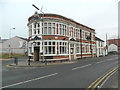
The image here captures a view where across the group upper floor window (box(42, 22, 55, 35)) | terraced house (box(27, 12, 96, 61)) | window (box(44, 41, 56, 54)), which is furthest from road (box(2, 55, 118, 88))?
upper floor window (box(42, 22, 55, 35))

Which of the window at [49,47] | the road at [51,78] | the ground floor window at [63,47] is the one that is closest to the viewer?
the road at [51,78]

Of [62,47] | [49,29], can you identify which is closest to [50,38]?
[49,29]

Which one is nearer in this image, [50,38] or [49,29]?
[50,38]

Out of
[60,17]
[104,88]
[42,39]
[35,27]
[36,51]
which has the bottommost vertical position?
[104,88]

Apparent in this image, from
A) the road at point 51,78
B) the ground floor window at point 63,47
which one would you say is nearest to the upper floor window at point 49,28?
the ground floor window at point 63,47

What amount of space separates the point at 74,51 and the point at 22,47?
136 ft

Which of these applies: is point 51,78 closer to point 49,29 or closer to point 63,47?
point 49,29

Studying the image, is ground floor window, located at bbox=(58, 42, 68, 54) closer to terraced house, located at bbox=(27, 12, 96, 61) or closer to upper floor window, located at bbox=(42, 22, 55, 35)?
terraced house, located at bbox=(27, 12, 96, 61)

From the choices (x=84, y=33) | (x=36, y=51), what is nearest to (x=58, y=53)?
(x=36, y=51)

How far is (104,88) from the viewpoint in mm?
6832

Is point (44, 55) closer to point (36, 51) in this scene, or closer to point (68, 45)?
point (36, 51)

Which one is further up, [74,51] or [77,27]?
[77,27]

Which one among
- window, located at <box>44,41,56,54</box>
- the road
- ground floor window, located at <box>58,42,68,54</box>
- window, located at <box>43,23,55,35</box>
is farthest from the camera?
ground floor window, located at <box>58,42,68,54</box>

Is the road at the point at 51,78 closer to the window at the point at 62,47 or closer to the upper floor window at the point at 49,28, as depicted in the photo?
the window at the point at 62,47
